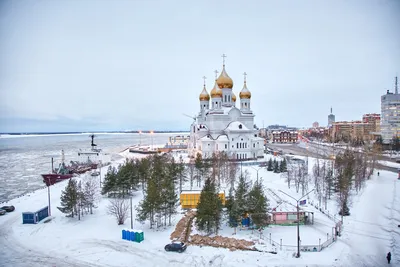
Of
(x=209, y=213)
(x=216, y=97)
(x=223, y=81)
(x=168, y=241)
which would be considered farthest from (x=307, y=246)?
(x=223, y=81)

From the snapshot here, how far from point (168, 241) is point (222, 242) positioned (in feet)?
13.4

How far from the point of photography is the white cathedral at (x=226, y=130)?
59.5m

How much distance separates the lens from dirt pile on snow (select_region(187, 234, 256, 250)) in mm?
19719

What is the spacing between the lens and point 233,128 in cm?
6000

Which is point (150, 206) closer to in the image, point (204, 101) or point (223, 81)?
point (223, 81)

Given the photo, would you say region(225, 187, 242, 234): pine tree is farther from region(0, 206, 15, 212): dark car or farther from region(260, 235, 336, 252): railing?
region(0, 206, 15, 212): dark car

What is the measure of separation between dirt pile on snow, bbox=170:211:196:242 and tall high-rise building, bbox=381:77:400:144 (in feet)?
316

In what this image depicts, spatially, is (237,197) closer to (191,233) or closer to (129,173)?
(191,233)

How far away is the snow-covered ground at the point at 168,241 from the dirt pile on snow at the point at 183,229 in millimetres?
640

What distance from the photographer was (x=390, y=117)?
9900 centimetres

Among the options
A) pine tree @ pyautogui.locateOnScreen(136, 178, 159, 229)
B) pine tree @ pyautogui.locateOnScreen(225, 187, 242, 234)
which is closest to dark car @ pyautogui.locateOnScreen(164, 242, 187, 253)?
pine tree @ pyautogui.locateOnScreen(136, 178, 159, 229)

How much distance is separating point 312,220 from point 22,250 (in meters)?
22.7

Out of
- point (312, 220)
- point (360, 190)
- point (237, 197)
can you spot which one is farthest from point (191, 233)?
point (360, 190)

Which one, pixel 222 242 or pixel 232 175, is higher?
pixel 232 175
